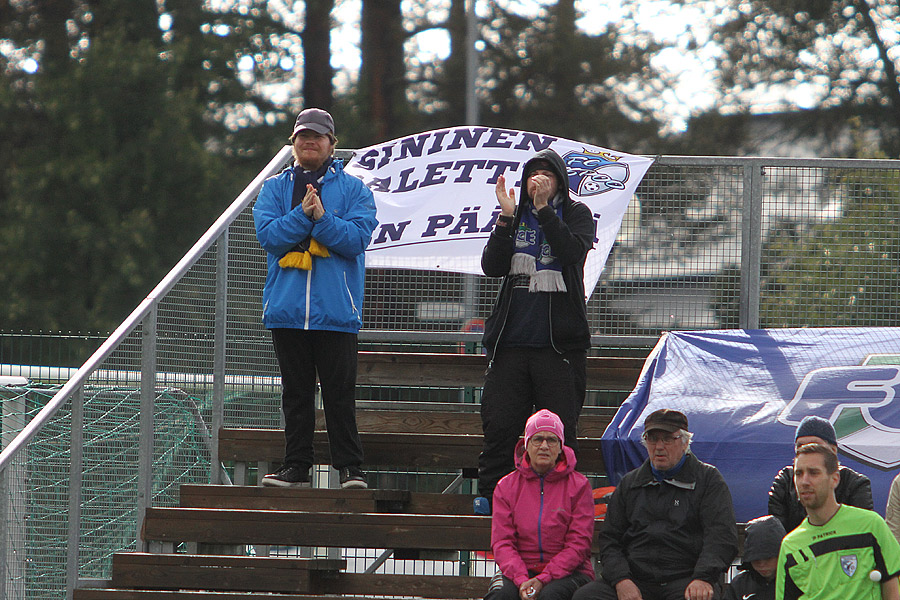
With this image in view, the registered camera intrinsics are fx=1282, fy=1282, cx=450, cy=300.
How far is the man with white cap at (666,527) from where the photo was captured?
5.81 meters

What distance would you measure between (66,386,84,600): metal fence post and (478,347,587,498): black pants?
2.03 metres

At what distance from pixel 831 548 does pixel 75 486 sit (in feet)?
12.0

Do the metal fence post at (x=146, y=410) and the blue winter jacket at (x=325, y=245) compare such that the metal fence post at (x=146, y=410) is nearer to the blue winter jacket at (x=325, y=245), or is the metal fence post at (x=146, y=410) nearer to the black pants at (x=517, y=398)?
the blue winter jacket at (x=325, y=245)

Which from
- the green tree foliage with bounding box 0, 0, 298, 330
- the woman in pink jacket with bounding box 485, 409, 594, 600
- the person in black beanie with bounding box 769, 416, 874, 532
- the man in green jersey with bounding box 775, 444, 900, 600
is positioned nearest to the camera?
the man in green jersey with bounding box 775, 444, 900, 600

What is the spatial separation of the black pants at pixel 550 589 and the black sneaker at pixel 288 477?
4.34 ft

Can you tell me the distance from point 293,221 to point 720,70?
64.6ft

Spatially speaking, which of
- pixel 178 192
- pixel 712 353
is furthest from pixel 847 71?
pixel 712 353

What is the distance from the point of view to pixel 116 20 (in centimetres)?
2458

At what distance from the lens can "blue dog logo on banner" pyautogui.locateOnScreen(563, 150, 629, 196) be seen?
818cm

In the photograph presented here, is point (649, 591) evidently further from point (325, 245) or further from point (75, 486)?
point (75, 486)

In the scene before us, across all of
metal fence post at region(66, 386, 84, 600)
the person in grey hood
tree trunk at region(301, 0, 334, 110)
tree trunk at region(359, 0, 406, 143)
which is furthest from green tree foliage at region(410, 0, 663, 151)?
the person in grey hood

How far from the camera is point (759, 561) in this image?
223 inches

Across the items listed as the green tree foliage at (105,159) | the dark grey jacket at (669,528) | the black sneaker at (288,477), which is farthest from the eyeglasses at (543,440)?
the green tree foliage at (105,159)

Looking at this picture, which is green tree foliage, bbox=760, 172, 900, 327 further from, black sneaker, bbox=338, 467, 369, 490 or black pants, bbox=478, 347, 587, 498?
black sneaker, bbox=338, 467, 369, 490
